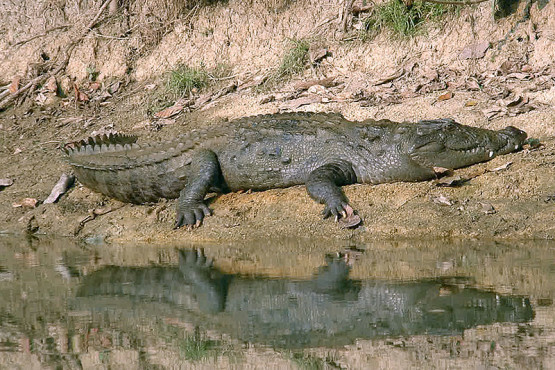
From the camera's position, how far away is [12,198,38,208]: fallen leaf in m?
9.59

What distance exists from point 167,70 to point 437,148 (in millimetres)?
5652

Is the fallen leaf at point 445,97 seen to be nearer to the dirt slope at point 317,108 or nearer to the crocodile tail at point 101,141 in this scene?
the dirt slope at point 317,108

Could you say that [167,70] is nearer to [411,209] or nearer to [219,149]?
[219,149]

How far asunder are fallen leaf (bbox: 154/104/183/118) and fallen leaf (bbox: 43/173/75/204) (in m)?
1.96

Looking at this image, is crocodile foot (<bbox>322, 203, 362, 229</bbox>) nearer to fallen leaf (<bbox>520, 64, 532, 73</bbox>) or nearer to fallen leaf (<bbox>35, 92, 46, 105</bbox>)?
fallen leaf (<bbox>520, 64, 532, 73</bbox>)

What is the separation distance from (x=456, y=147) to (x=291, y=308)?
400cm

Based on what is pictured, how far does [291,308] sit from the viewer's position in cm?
502

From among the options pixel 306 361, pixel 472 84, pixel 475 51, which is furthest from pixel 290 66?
pixel 306 361

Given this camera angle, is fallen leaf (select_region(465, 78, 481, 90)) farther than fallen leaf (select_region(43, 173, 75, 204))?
Yes

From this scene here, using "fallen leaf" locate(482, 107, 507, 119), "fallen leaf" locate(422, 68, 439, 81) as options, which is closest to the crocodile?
"fallen leaf" locate(482, 107, 507, 119)

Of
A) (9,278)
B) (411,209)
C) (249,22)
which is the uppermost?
(249,22)

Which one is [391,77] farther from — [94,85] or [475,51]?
[94,85]

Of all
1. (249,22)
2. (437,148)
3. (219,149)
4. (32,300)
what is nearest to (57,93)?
(249,22)

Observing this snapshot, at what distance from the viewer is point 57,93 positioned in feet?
43.4
